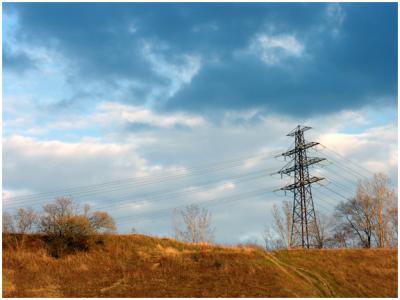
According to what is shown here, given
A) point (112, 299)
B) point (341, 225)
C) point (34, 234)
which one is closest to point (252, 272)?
point (112, 299)

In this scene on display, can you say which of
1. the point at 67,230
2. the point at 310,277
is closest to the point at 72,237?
the point at 67,230

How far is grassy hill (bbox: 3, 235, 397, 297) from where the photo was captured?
94.8ft

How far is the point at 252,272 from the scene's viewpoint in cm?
3195

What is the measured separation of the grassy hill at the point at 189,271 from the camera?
94.8 ft

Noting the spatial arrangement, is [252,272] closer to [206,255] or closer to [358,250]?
[206,255]

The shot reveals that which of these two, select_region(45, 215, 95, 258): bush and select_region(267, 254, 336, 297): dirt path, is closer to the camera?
select_region(267, 254, 336, 297): dirt path

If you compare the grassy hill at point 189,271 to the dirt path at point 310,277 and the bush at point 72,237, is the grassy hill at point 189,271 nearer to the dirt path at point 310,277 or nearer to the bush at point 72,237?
the dirt path at point 310,277

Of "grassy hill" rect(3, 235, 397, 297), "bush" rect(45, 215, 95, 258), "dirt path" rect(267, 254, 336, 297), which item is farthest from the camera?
"bush" rect(45, 215, 95, 258)

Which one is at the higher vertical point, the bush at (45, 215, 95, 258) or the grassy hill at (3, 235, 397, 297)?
the bush at (45, 215, 95, 258)

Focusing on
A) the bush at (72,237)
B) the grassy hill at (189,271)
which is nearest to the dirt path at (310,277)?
the grassy hill at (189,271)

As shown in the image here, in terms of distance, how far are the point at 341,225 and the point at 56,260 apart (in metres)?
54.0

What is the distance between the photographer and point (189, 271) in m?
32.4

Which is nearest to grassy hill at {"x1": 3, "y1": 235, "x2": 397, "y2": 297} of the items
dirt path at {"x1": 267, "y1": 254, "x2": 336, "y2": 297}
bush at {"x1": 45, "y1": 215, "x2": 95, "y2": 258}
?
dirt path at {"x1": 267, "y1": 254, "x2": 336, "y2": 297}

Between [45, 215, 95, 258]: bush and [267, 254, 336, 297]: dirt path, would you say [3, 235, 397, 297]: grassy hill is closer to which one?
[267, 254, 336, 297]: dirt path
